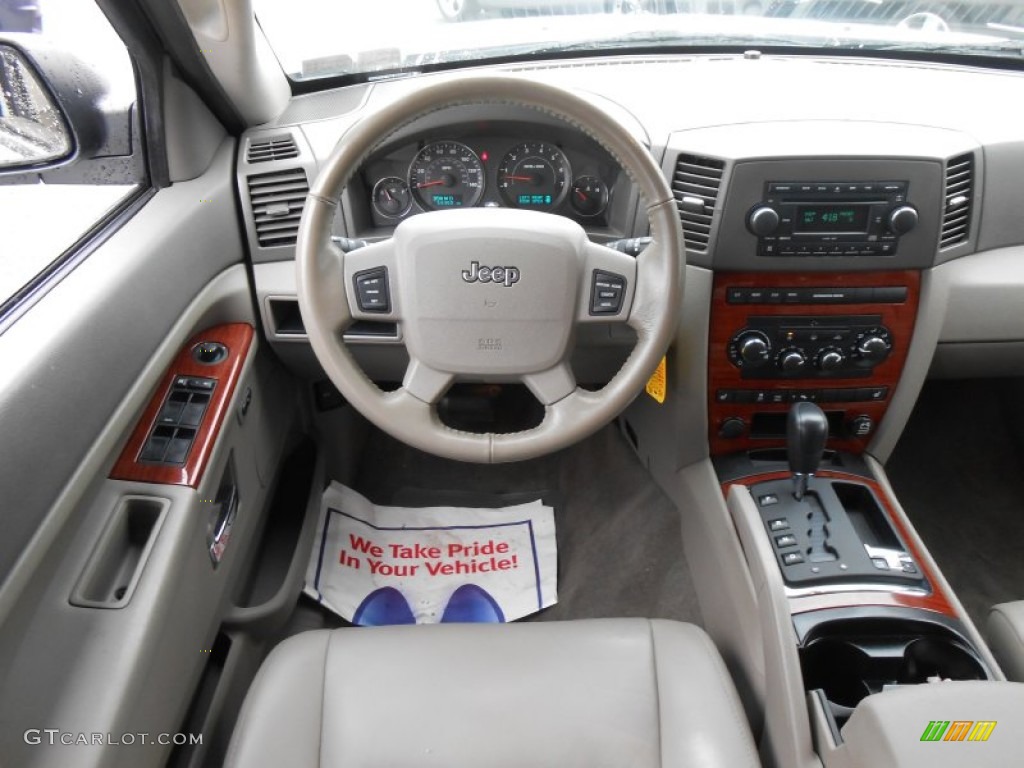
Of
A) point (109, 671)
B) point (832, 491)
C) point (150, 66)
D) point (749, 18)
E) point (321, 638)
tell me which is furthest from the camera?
point (749, 18)

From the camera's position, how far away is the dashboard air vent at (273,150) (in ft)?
4.82

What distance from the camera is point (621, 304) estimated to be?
3.75 feet

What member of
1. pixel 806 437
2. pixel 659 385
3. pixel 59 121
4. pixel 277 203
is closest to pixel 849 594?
pixel 806 437

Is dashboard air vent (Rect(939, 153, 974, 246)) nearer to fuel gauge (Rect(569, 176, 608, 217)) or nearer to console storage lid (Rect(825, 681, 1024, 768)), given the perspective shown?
fuel gauge (Rect(569, 176, 608, 217))

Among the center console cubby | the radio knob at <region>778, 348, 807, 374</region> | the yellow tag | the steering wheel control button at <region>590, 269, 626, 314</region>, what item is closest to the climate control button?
the radio knob at <region>778, 348, 807, 374</region>

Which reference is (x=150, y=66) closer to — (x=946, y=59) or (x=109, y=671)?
(x=109, y=671)

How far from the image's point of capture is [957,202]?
1.43m

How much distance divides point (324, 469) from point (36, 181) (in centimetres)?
89

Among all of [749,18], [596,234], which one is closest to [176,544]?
[596,234]

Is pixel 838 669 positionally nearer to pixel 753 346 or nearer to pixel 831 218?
pixel 753 346

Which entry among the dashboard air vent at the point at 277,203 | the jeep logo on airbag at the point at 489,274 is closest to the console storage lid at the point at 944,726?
the jeep logo on airbag at the point at 489,274

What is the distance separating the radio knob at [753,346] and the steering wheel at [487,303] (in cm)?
43

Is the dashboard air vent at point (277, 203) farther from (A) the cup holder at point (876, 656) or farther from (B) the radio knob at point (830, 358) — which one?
(A) the cup holder at point (876, 656)

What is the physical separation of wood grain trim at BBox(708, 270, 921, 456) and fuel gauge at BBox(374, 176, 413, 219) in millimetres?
606
